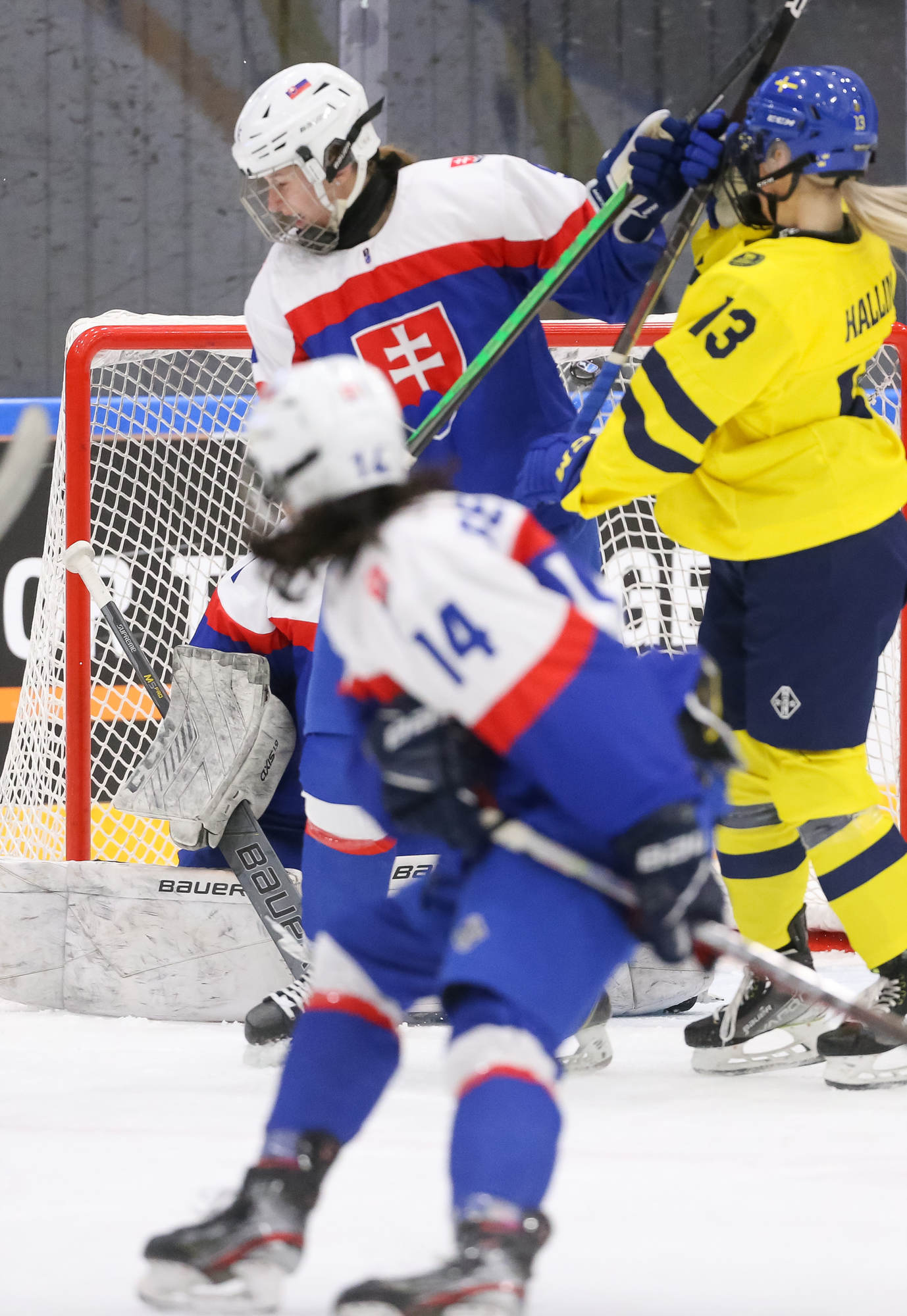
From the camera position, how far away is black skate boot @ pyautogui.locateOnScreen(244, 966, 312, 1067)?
251 cm

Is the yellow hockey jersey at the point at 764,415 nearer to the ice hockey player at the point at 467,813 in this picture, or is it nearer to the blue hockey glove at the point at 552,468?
the blue hockey glove at the point at 552,468

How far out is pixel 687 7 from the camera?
567 cm

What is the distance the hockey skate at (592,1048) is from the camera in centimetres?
247

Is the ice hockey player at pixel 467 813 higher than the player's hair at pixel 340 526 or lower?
lower

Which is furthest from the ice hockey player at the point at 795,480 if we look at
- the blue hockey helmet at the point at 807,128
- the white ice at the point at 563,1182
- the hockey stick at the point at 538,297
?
the white ice at the point at 563,1182

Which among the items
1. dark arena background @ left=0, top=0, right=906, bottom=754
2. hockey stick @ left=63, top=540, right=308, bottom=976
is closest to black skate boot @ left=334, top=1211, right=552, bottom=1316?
hockey stick @ left=63, top=540, right=308, bottom=976

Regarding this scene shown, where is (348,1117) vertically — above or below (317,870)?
above

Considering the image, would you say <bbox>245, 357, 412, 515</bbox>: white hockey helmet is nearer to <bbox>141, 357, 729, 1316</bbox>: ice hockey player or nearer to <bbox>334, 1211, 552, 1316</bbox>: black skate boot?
<bbox>141, 357, 729, 1316</bbox>: ice hockey player

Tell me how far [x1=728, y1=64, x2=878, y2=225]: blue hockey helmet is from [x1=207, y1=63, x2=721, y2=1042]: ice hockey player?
11 cm

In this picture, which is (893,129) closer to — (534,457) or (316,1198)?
(534,457)

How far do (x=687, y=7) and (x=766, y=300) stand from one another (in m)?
Answer: 4.01

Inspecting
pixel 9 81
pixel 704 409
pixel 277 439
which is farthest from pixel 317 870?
pixel 9 81

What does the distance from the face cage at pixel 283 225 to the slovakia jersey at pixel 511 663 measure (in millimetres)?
1064

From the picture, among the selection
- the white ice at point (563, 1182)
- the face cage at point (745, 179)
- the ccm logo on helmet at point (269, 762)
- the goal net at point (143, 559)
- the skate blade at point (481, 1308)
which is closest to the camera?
the skate blade at point (481, 1308)
